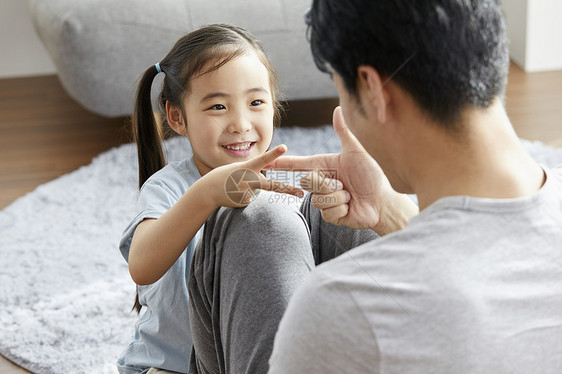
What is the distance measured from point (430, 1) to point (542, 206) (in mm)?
238

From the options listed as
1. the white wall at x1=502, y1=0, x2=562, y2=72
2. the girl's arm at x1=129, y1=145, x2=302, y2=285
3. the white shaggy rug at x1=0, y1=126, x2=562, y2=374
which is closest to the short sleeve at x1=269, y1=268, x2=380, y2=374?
the girl's arm at x1=129, y1=145, x2=302, y2=285

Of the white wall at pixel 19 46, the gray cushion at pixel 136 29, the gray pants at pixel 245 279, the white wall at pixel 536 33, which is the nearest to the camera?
the gray pants at pixel 245 279

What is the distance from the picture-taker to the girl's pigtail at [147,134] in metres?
1.44

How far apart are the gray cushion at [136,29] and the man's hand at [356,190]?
1396mm

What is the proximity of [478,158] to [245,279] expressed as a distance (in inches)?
13.9

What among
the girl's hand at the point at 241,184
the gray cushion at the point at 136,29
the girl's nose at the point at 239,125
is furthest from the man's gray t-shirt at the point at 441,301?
the gray cushion at the point at 136,29

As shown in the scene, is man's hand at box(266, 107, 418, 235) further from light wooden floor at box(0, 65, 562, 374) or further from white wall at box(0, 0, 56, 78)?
white wall at box(0, 0, 56, 78)

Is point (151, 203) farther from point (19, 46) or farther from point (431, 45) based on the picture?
point (19, 46)

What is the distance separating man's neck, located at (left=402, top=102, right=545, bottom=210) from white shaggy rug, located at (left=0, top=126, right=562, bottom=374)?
1.05m

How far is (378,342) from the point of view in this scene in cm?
70

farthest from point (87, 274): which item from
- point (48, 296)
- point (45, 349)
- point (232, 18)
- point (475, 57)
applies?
point (475, 57)

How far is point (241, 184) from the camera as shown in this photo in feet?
3.48

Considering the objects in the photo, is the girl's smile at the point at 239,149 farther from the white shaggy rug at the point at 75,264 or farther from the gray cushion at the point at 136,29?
the gray cushion at the point at 136,29

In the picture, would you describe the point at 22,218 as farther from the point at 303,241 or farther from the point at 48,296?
the point at 303,241
